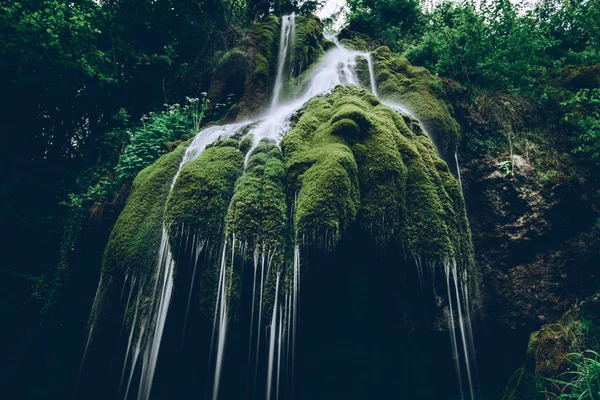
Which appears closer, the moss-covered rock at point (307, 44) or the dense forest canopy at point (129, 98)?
the dense forest canopy at point (129, 98)

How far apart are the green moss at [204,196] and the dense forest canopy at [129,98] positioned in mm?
2468

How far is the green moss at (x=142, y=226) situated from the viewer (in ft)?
15.5

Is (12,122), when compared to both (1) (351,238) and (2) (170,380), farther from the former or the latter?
(1) (351,238)

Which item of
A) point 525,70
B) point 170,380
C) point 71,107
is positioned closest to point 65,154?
point 71,107

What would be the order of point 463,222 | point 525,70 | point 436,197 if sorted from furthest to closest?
point 525,70
point 463,222
point 436,197

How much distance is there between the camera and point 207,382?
4070mm

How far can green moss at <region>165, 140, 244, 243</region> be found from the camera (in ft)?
13.2

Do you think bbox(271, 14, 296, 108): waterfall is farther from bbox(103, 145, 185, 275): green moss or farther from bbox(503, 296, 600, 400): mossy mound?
bbox(503, 296, 600, 400): mossy mound

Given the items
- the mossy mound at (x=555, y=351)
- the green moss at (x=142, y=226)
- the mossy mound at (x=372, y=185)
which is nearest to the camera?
the mossy mound at (x=555, y=351)

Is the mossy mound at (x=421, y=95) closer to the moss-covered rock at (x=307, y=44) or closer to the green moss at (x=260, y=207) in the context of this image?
the moss-covered rock at (x=307, y=44)

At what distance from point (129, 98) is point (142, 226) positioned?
6.78 m

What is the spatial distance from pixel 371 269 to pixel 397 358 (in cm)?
173

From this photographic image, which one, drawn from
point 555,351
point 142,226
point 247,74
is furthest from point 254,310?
point 247,74

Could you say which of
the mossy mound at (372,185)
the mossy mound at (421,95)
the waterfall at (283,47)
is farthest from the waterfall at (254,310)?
the waterfall at (283,47)
